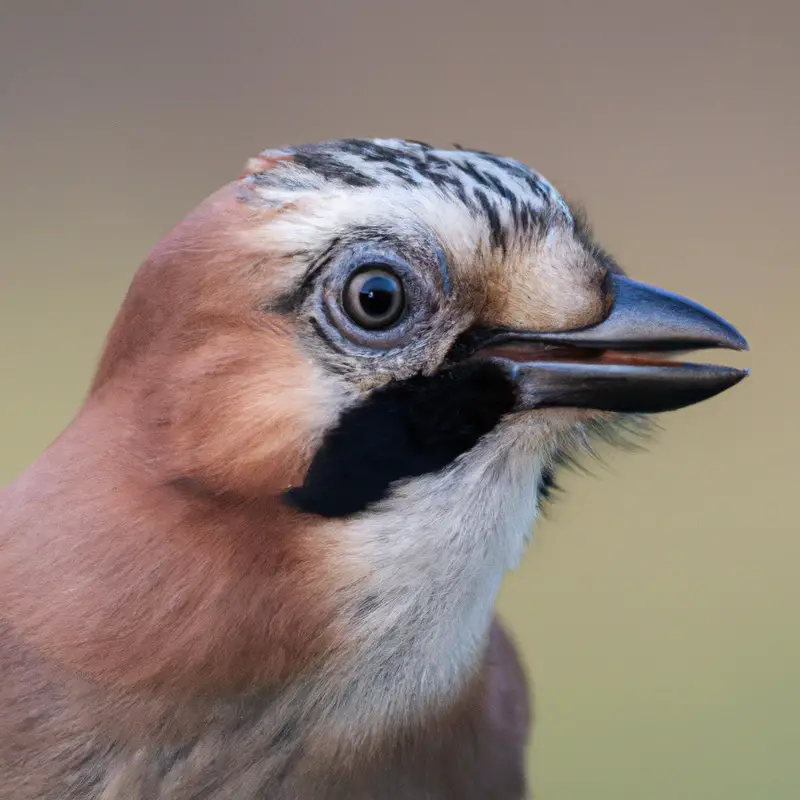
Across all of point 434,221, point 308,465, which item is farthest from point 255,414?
point 434,221

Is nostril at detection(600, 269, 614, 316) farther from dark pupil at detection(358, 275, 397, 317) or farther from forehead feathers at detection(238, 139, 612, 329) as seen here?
dark pupil at detection(358, 275, 397, 317)

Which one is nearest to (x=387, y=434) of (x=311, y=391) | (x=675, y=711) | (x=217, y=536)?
(x=311, y=391)

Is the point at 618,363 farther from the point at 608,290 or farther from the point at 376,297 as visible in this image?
the point at 376,297

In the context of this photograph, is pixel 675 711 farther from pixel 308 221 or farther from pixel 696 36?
pixel 308 221

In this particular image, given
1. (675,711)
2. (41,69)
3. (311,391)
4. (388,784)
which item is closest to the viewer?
(311,391)

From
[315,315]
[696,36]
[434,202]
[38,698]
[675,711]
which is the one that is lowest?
[675,711]

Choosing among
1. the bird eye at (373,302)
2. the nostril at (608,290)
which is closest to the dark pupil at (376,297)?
the bird eye at (373,302)
